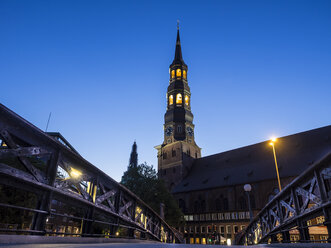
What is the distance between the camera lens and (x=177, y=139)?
193 feet

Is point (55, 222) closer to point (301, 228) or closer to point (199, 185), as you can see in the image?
point (199, 185)

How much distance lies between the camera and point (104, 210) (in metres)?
7.76

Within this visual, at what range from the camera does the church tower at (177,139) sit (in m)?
56.6

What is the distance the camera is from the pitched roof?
41938mm

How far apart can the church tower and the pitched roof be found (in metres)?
2.74

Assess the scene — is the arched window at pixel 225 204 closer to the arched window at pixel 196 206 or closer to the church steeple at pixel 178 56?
the arched window at pixel 196 206

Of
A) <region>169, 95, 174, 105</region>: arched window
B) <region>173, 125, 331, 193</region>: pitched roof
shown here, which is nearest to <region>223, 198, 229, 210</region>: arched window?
<region>173, 125, 331, 193</region>: pitched roof

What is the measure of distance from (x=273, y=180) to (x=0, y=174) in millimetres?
42834

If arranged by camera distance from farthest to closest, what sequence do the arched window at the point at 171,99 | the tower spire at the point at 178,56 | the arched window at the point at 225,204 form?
the tower spire at the point at 178,56, the arched window at the point at 171,99, the arched window at the point at 225,204

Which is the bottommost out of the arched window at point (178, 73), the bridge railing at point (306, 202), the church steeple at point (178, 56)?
the bridge railing at point (306, 202)

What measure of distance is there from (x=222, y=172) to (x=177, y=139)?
13216 millimetres

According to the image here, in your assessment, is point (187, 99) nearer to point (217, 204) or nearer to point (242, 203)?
point (217, 204)

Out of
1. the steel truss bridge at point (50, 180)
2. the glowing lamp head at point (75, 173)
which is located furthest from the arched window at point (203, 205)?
the glowing lamp head at point (75, 173)

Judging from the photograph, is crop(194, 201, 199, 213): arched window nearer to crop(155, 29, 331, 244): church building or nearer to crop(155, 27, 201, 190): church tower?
crop(155, 29, 331, 244): church building
